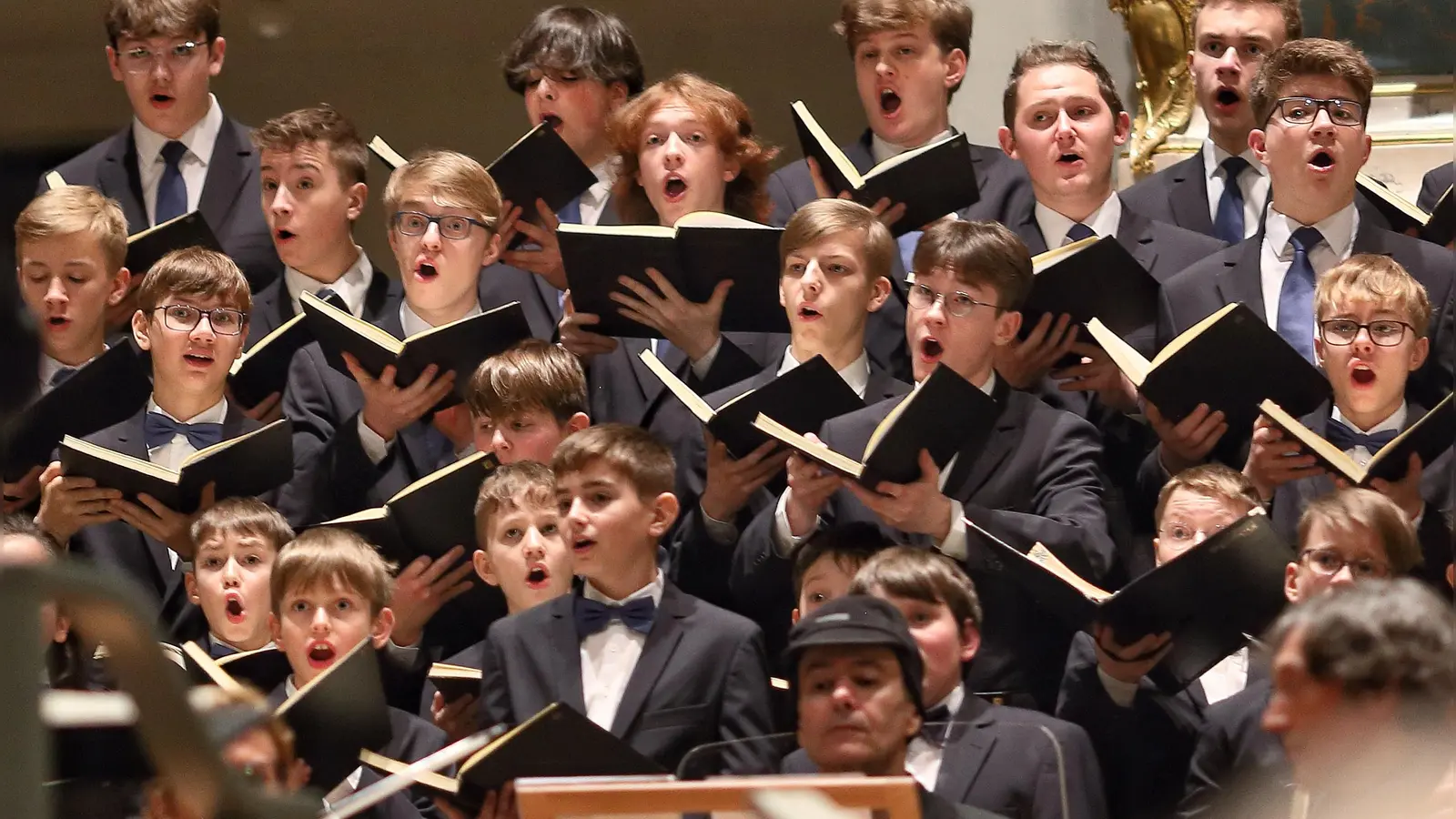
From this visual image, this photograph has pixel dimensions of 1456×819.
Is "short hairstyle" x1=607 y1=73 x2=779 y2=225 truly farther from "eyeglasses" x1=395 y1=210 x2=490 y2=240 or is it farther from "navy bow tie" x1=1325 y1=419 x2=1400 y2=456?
"navy bow tie" x1=1325 y1=419 x2=1400 y2=456

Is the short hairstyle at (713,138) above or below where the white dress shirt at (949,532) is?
above

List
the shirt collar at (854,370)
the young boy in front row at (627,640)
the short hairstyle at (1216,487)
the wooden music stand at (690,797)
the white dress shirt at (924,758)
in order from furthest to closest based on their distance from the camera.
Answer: the shirt collar at (854,370) < the short hairstyle at (1216,487) < the young boy in front row at (627,640) < the white dress shirt at (924,758) < the wooden music stand at (690,797)

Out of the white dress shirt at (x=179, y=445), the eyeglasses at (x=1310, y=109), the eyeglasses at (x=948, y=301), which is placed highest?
the eyeglasses at (x=1310, y=109)

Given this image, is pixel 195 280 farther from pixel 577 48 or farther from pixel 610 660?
pixel 610 660

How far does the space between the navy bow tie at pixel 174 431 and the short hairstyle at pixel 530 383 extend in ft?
1.78

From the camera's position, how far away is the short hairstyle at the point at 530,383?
11.8 ft

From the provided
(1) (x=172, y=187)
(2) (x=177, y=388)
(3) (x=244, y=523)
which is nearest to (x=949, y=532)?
(3) (x=244, y=523)

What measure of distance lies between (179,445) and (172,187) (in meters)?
0.92

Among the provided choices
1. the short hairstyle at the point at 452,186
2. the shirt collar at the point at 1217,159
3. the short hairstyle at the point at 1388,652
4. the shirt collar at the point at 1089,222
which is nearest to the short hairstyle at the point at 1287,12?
the shirt collar at the point at 1217,159

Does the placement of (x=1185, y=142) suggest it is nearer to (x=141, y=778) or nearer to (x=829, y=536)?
(x=829, y=536)

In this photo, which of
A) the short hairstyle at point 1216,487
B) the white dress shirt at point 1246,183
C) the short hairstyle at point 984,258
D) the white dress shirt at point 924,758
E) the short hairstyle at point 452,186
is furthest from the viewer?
the white dress shirt at point 1246,183

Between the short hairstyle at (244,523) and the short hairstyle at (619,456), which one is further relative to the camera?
the short hairstyle at (244,523)

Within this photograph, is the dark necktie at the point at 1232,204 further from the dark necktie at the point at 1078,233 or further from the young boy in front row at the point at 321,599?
the young boy in front row at the point at 321,599

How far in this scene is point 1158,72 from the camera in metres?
5.11
